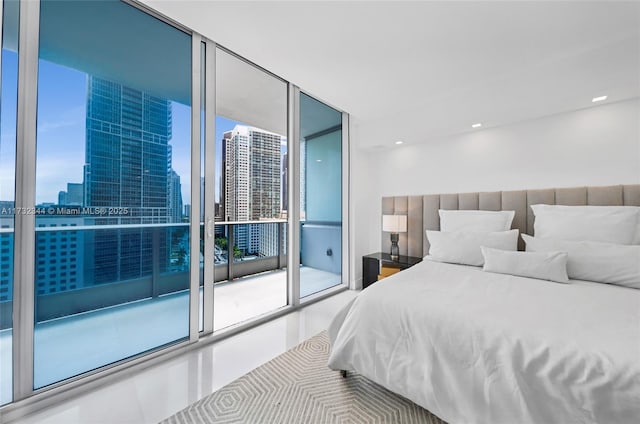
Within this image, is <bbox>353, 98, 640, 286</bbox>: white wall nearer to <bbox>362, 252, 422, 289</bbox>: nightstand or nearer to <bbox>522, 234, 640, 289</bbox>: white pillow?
<bbox>362, 252, 422, 289</bbox>: nightstand

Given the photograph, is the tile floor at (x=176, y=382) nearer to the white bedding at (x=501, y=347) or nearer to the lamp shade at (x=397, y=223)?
the white bedding at (x=501, y=347)

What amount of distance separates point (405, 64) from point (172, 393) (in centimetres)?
309

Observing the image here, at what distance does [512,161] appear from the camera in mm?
→ 2934

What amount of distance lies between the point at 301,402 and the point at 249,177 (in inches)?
122

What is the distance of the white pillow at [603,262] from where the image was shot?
1.86 meters

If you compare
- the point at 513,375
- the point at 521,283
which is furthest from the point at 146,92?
the point at 521,283

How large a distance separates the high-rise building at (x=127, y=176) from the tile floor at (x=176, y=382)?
0.69 m

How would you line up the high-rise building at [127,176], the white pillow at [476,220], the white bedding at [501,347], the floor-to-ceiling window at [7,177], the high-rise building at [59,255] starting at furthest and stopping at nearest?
the white pillow at [476,220]
the high-rise building at [127,176]
the high-rise building at [59,255]
the floor-to-ceiling window at [7,177]
the white bedding at [501,347]

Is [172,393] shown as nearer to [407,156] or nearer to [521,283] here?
[521,283]

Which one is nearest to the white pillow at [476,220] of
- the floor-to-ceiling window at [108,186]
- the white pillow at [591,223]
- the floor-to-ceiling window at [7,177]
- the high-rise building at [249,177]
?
the white pillow at [591,223]

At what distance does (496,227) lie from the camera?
2707 mm

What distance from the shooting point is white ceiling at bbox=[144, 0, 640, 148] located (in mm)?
1756

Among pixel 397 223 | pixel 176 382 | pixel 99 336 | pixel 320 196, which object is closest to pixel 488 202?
pixel 397 223

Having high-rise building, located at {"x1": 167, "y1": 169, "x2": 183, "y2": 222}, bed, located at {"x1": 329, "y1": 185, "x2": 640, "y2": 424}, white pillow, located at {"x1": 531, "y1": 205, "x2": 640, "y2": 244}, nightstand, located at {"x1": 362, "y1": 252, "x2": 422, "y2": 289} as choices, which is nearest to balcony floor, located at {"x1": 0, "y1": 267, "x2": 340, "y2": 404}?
high-rise building, located at {"x1": 167, "y1": 169, "x2": 183, "y2": 222}
